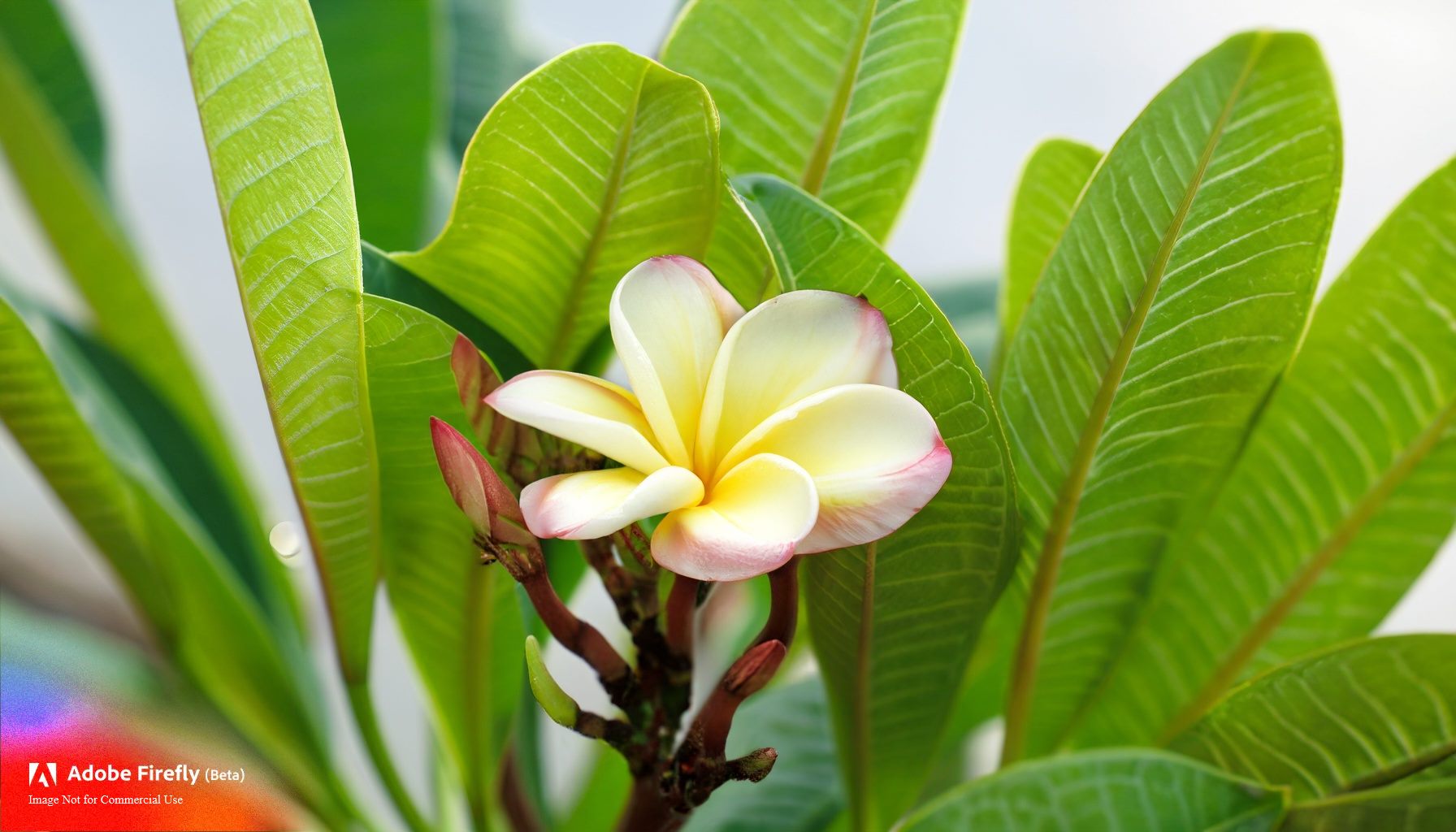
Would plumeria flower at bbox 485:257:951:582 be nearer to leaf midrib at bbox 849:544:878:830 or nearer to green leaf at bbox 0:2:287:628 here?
leaf midrib at bbox 849:544:878:830

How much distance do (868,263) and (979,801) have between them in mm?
168

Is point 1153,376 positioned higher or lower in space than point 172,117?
lower

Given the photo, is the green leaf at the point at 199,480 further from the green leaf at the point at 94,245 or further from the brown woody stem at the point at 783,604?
the brown woody stem at the point at 783,604

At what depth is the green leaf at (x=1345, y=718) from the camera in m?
0.31

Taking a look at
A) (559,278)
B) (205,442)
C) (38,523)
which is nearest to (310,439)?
(559,278)

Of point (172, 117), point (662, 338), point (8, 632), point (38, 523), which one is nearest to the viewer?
point (662, 338)

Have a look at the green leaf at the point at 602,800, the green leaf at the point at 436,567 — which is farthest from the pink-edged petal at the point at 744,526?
the green leaf at the point at 602,800

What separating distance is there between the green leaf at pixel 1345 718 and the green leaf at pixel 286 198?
30 centimetres

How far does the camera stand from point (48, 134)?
23.7 inches

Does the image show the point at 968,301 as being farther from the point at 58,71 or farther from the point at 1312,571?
the point at 58,71

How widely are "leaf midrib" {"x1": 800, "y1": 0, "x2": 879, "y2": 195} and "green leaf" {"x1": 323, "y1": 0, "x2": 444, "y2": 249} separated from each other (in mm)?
251

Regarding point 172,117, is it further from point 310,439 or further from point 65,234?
point 310,439

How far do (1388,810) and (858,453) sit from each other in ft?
0.67

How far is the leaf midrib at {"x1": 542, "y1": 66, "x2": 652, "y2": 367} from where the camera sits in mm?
313
